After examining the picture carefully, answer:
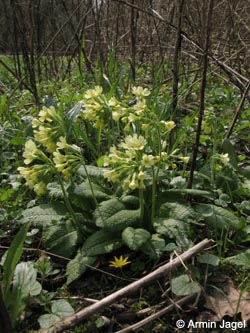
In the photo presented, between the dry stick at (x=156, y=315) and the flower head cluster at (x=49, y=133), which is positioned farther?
the flower head cluster at (x=49, y=133)

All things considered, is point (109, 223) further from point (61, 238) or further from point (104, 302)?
point (104, 302)

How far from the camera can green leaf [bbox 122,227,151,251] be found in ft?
5.49

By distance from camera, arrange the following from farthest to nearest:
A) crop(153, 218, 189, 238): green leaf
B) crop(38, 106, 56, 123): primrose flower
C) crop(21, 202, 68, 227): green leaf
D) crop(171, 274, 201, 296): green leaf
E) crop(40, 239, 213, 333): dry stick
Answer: crop(38, 106, 56, 123): primrose flower → crop(21, 202, 68, 227): green leaf → crop(153, 218, 189, 238): green leaf → crop(171, 274, 201, 296): green leaf → crop(40, 239, 213, 333): dry stick

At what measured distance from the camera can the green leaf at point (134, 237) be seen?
1673mm

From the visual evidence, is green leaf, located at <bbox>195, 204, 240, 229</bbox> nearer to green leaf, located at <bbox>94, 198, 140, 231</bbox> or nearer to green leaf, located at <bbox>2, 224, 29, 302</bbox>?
green leaf, located at <bbox>94, 198, 140, 231</bbox>

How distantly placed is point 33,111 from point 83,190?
1.62m

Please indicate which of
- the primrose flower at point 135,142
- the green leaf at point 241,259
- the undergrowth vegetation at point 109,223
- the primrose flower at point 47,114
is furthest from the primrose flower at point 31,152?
the green leaf at point 241,259

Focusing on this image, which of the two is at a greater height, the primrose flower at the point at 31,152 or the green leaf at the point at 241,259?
the primrose flower at the point at 31,152

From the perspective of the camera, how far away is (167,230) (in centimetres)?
179

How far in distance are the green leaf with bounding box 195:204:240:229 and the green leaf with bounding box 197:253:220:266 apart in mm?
A: 227

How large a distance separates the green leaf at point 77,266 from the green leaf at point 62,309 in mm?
163

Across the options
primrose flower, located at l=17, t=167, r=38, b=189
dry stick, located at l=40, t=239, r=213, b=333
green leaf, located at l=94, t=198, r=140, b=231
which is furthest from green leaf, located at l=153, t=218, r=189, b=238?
primrose flower, located at l=17, t=167, r=38, b=189

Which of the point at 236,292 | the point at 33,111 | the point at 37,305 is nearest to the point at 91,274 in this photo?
the point at 37,305

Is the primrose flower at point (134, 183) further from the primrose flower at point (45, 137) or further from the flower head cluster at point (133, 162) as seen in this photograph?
the primrose flower at point (45, 137)
